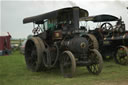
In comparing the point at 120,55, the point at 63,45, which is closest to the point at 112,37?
the point at 120,55

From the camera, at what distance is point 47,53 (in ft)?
21.4

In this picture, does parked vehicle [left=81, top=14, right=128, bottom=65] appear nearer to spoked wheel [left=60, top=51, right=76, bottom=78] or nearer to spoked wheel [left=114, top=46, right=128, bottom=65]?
spoked wheel [left=114, top=46, right=128, bottom=65]

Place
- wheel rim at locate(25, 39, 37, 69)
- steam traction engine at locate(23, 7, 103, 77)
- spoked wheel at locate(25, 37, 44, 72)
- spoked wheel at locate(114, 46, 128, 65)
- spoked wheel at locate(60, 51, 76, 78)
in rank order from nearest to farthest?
spoked wheel at locate(60, 51, 76, 78) → steam traction engine at locate(23, 7, 103, 77) → spoked wheel at locate(25, 37, 44, 72) → wheel rim at locate(25, 39, 37, 69) → spoked wheel at locate(114, 46, 128, 65)

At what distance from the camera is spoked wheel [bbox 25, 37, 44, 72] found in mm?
6879

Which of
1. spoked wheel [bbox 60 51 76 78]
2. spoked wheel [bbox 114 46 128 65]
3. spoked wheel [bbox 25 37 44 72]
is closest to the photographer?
spoked wheel [bbox 60 51 76 78]

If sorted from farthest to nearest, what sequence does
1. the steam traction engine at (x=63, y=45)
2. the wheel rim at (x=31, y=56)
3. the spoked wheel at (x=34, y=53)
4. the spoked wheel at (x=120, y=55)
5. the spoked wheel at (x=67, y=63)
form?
the spoked wheel at (x=120, y=55)
the wheel rim at (x=31, y=56)
the spoked wheel at (x=34, y=53)
the steam traction engine at (x=63, y=45)
the spoked wheel at (x=67, y=63)

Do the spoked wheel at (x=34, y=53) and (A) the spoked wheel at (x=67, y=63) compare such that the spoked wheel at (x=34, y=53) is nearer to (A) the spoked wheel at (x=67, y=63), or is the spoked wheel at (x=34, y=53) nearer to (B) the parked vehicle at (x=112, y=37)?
(A) the spoked wheel at (x=67, y=63)

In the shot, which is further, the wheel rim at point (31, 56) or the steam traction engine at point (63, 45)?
the wheel rim at point (31, 56)

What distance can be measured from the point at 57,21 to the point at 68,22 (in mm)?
383

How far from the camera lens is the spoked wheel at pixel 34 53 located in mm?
6879

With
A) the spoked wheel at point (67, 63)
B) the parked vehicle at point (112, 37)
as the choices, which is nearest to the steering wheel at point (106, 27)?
the parked vehicle at point (112, 37)

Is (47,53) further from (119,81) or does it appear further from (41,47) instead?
(119,81)

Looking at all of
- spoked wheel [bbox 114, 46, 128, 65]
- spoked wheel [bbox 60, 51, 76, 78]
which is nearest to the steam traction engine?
spoked wheel [bbox 60, 51, 76, 78]

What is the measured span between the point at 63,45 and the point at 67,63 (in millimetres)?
652
